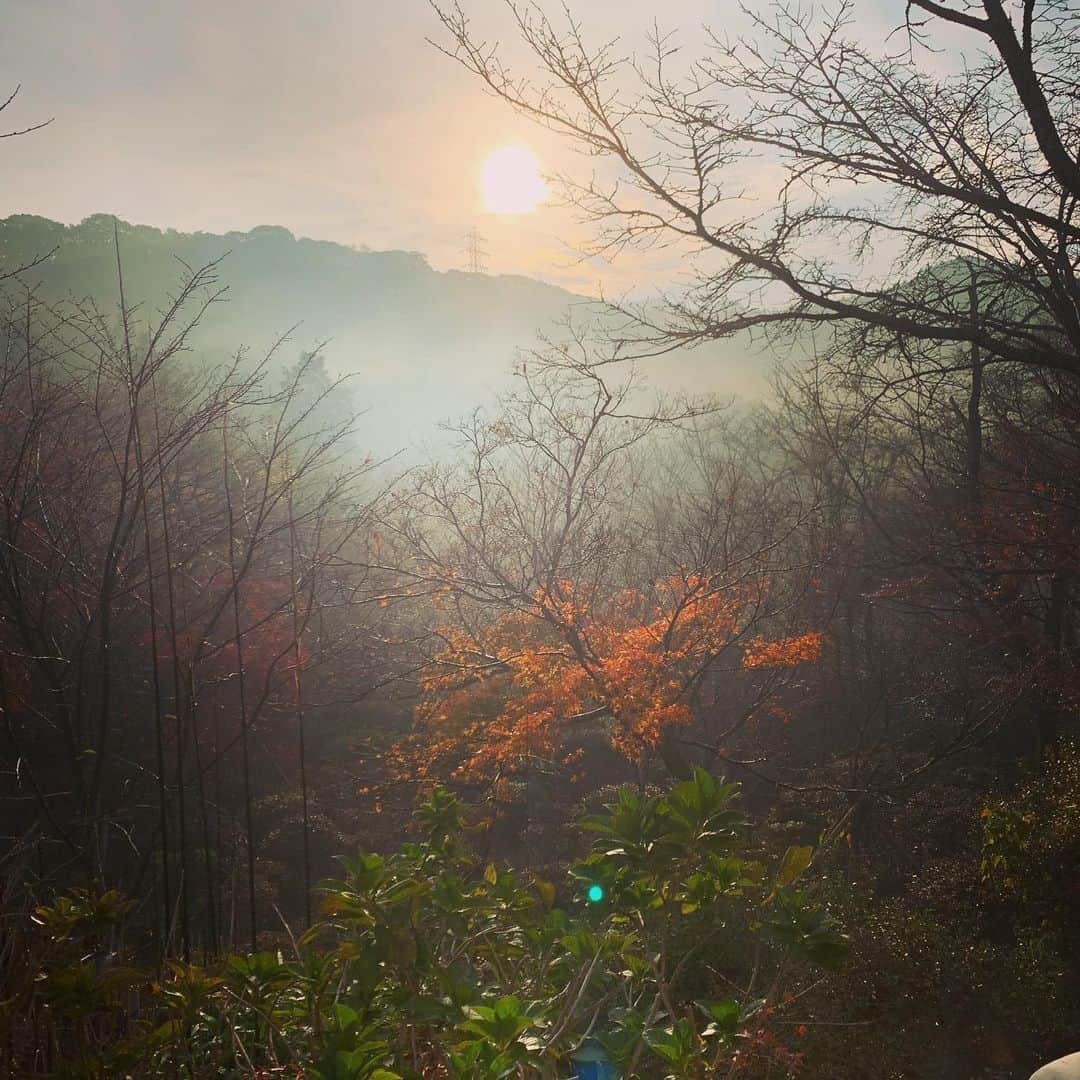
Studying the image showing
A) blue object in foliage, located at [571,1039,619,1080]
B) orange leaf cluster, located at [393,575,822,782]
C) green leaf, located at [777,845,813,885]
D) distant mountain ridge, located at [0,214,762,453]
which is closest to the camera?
green leaf, located at [777,845,813,885]

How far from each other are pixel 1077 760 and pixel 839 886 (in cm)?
235

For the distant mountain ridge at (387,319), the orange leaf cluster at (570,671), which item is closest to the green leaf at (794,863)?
the orange leaf cluster at (570,671)

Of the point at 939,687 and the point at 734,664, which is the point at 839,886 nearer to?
the point at 939,687

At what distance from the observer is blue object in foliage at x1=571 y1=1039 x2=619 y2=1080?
6.63 ft

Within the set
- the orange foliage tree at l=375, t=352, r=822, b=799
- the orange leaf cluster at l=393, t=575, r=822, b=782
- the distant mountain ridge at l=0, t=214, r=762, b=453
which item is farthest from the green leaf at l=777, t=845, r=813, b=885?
the distant mountain ridge at l=0, t=214, r=762, b=453

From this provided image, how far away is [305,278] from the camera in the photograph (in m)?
64.9

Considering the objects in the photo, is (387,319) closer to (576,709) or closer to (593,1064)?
(576,709)

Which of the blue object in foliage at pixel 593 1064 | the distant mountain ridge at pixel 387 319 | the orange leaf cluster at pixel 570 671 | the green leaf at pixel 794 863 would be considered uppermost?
the distant mountain ridge at pixel 387 319

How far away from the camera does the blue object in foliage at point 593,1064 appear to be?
202 cm

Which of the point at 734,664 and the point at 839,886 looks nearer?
the point at 839,886

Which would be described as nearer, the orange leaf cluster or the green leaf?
the green leaf

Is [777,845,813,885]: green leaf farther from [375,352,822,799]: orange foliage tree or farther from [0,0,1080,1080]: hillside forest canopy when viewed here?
[375,352,822,799]: orange foliage tree

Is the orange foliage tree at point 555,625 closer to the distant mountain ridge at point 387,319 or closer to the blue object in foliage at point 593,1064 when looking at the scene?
the blue object in foliage at point 593,1064

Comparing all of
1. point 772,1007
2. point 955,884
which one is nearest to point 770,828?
point 955,884
